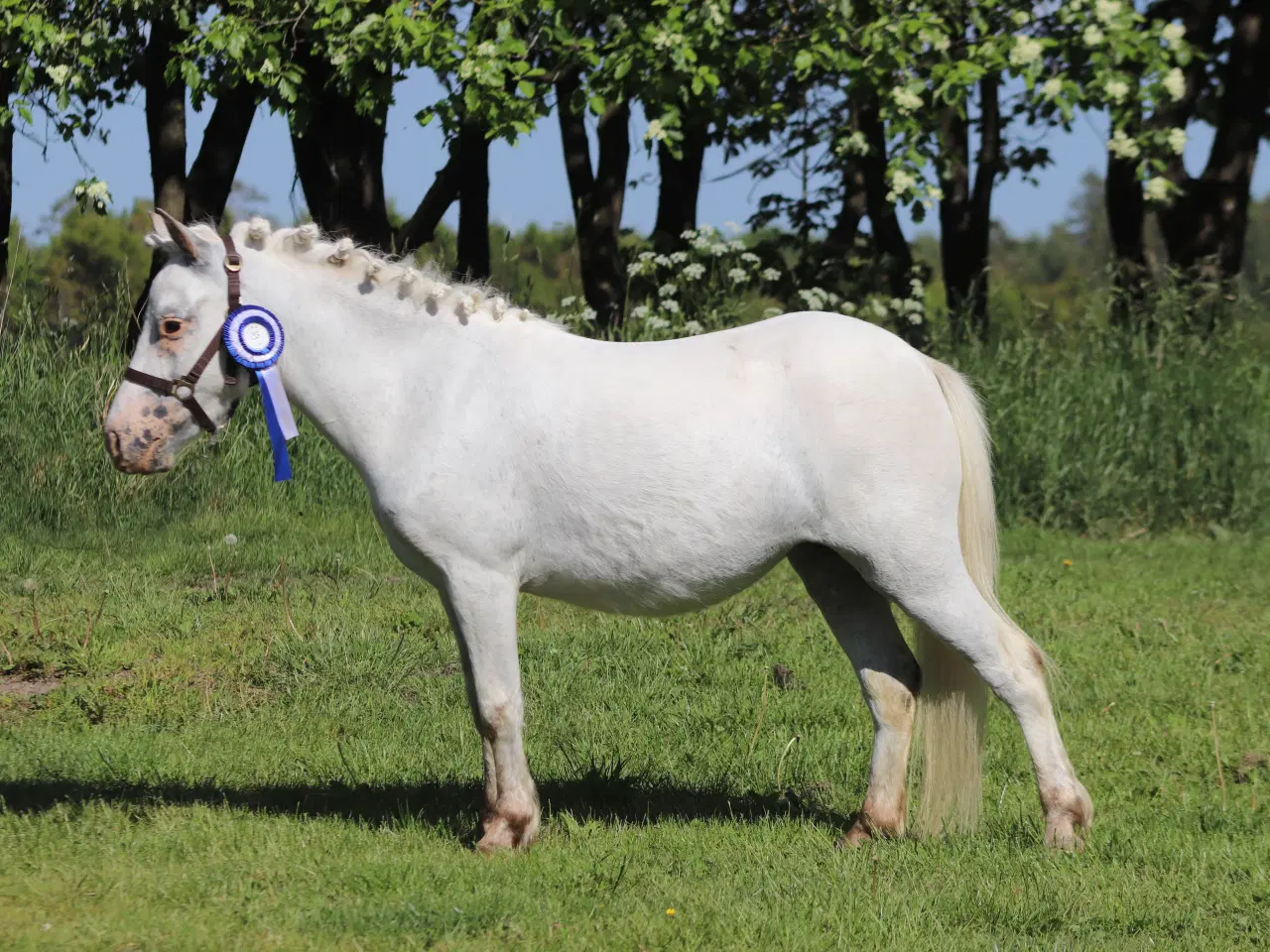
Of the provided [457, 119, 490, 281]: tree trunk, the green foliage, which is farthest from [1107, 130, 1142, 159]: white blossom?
[457, 119, 490, 281]: tree trunk

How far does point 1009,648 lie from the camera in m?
4.68

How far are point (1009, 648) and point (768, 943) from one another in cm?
133

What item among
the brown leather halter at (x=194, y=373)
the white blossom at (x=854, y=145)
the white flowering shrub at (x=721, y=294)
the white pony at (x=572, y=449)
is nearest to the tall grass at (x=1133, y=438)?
the white flowering shrub at (x=721, y=294)

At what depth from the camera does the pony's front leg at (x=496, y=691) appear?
4.55 m

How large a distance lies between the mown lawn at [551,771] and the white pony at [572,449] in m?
0.46

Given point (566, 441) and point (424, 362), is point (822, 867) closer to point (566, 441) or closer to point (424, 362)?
point (566, 441)

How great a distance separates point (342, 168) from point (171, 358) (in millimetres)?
7102

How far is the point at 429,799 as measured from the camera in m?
5.36

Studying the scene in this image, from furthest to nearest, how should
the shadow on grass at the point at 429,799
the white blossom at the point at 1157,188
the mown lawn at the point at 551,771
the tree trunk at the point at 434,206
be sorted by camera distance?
the tree trunk at the point at 434,206
the white blossom at the point at 1157,188
the shadow on grass at the point at 429,799
the mown lawn at the point at 551,771

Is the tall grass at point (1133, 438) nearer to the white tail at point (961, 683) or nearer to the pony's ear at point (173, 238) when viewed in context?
the white tail at point (961, 683)

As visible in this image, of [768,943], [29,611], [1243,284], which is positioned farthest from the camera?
[1243,284]

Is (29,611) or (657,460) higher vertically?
(657,460)

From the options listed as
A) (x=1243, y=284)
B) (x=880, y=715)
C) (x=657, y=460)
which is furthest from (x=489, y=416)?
(x=1243, y=284)

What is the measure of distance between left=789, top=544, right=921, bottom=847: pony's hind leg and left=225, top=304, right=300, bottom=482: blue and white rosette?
1.79 metres
